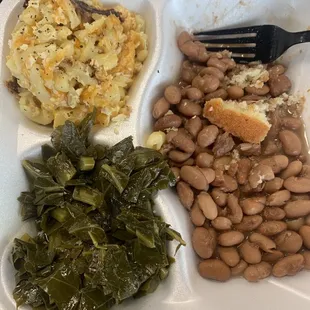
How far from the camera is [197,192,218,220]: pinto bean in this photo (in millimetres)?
1975

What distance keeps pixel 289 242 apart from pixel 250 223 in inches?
7.2

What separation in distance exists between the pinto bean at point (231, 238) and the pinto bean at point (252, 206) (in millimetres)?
107

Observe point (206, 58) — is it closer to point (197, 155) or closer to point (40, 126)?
point (197, 155)

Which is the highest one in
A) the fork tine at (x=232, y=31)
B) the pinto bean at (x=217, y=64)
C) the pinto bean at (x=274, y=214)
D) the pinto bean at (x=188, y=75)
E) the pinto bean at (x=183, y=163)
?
the fork tine at (x=232, y=31)

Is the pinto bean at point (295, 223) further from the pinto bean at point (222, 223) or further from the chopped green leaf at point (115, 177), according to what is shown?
the chopped green leaf at point (115, 177)

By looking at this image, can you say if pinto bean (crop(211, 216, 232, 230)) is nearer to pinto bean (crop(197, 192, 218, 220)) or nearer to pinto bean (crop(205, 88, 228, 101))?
pinto bean (crop(197, 192, 218, 220))

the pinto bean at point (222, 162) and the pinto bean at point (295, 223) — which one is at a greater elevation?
the pinto bean at point (222, 162)

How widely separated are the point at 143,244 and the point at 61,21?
1022 millimetres

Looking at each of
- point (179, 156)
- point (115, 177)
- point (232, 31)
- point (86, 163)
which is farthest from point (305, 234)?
point (232, 31)

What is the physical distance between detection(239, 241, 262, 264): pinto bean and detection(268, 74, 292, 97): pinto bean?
790mm

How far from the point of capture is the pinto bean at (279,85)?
2244 millimetres

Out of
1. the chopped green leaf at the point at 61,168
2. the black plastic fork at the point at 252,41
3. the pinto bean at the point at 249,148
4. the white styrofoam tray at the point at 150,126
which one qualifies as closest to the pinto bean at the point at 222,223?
the white styrofoam tray at the point at 150,126

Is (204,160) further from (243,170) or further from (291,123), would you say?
(291,123)

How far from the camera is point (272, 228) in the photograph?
6.42ft
